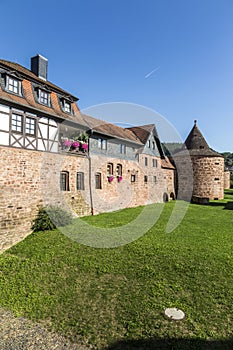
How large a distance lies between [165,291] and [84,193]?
30.0 feet

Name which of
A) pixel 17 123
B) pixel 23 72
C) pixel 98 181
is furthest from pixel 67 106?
pixel 98 181

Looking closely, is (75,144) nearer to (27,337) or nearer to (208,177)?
(27,337)

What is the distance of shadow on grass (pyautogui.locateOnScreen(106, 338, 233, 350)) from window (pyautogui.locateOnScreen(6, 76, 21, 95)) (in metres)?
11.0

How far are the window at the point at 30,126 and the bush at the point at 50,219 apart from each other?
3.98 meters

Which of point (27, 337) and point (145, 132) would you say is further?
point (145, 132)

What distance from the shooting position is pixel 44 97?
41.1 ft

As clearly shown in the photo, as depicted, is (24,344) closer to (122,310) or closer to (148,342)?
(122,310)

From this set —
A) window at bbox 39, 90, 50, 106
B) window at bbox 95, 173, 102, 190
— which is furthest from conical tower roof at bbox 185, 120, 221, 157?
window at bbox 39, 90, 50, 106

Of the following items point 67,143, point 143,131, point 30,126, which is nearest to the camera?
point 30,126

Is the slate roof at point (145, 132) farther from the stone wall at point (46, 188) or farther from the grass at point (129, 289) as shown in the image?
the grass at point (129, 289)

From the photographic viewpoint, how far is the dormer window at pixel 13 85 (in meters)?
10.7

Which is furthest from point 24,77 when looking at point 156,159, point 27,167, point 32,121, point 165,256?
point 156,159

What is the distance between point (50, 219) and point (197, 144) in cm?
2047

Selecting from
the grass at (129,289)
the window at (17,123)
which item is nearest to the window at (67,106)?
the window at (17,123)
